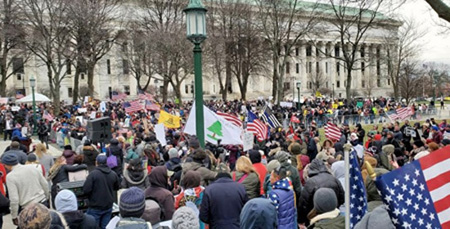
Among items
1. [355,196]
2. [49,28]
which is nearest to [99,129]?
[355,196]

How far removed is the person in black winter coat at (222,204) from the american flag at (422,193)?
2.60 meters

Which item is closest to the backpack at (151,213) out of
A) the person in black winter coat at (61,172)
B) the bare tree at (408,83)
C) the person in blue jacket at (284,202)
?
the person in blue jacket at (284,202)

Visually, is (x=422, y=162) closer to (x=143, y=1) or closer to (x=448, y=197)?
(x=448, y=197)

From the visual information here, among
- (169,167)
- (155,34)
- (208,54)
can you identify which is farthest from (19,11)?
(169,167)

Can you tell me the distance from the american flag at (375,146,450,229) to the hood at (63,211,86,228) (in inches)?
132

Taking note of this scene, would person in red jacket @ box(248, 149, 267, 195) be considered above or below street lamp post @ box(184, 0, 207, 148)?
below

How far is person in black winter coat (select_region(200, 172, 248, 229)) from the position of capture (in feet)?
19.8

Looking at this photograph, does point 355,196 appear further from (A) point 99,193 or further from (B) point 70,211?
(A) point 99,193

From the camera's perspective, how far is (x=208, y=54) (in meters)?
43.0

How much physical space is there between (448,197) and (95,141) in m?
14.3

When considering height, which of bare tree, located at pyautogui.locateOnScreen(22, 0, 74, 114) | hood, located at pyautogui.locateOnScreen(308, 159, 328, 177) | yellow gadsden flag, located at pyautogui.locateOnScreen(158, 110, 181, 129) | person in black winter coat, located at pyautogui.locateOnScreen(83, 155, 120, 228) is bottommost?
person in black winter coat, located at pyautogui.locateOnScreen(83, 155, 120, 228)

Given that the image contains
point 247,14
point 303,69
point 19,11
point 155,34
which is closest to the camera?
point 19,11

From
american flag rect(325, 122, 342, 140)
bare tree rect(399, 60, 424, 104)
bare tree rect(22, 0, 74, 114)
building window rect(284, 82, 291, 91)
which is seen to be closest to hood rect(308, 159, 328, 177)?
american flag rect(325, 122, 342, 140)

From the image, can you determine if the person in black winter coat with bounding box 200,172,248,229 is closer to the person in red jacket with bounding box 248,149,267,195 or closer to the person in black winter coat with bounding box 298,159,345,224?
the person in black winter coat with bounding box 298,159,345,224
